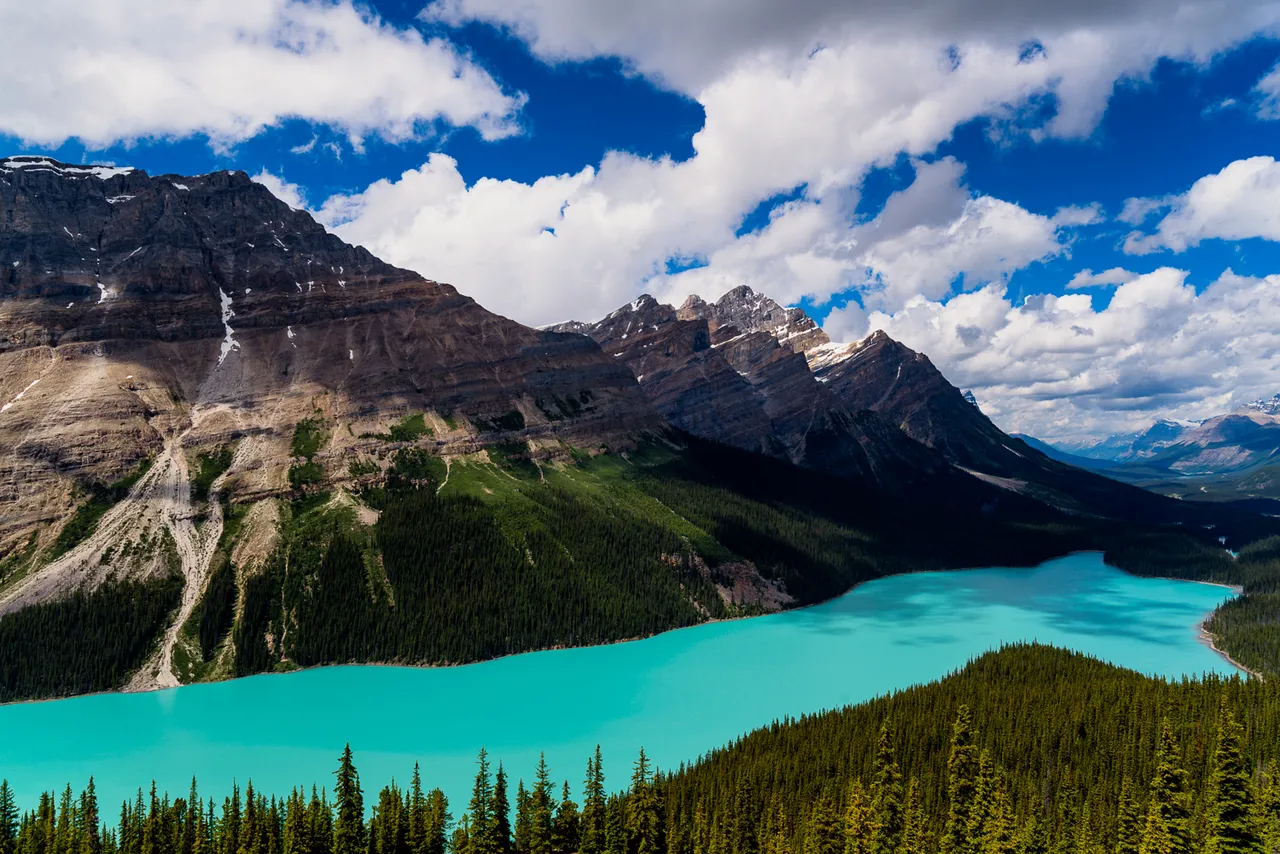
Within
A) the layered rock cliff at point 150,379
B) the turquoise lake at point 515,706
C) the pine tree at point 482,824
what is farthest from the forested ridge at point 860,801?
the layered rock cliff at point 150,379

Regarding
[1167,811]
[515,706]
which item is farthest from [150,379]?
[1167,811]

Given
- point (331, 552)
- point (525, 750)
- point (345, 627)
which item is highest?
point (331, 552)

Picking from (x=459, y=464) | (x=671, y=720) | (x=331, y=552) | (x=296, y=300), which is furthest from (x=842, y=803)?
(x=296, y=300)

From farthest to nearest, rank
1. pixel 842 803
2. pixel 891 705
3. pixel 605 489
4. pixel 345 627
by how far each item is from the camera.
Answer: pixel 605 489
pixel 345 627
pixel 891 705
pixel 842 803

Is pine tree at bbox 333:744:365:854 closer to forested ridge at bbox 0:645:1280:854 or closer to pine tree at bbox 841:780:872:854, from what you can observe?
forested ridge at bbox 0:645:1280:854

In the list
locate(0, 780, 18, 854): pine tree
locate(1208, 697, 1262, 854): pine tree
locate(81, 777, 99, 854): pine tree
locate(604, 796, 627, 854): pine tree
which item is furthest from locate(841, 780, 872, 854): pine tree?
locate(0, 780, 18, 854): pine tree

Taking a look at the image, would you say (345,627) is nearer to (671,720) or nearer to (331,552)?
(331,552)

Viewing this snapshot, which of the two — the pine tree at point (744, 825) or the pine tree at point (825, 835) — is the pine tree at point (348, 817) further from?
the pine tree at point (825, 835)
